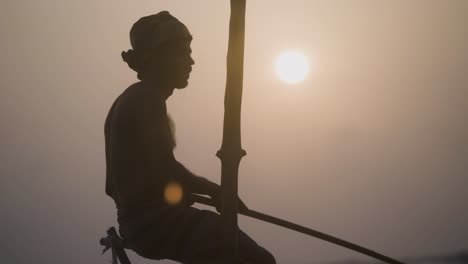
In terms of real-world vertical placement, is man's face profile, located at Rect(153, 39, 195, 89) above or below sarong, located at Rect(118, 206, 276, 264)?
above

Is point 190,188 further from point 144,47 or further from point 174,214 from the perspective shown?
point 144,47

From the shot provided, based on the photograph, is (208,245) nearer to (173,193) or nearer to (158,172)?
(173,193)

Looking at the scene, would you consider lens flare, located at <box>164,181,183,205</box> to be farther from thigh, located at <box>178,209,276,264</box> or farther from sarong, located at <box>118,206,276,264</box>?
thigh, located at <box>178,209,276,264</box>

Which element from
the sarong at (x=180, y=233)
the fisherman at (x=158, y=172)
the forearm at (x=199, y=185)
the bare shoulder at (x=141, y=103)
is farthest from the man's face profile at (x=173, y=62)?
the sarong at (x=180, y=233)

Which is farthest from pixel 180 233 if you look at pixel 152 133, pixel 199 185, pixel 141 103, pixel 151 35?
pixel 151 35

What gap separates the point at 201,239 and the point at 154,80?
1452 mm

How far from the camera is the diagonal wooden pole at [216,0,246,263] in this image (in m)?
3.72

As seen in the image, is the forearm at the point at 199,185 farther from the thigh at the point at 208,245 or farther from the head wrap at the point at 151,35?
the head wrap at the point at 151,35

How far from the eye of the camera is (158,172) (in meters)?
4.19

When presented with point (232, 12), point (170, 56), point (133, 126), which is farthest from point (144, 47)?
point (232, 12)

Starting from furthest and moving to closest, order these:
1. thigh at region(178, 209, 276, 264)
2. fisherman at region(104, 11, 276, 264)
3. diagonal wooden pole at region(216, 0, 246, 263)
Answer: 1. fisherman at region(104, 11, 276, 264)
2. thigh at region(178, 209, 276, 264)
3. diagonal wooden pole at region(216, 0, 246, 263)

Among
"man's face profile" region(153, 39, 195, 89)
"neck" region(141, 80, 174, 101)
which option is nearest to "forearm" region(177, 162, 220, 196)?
"neck" region(141, 80, 174, 101)

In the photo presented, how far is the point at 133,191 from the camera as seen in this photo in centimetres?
429

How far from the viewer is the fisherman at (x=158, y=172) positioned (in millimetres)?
4180
